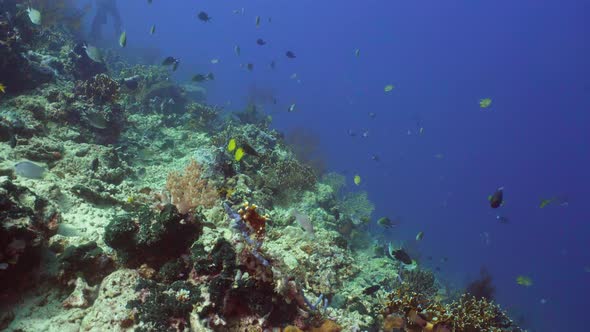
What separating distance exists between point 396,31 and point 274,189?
184797 mm

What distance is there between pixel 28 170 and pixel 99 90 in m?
5.48

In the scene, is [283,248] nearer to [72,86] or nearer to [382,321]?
[382,321]

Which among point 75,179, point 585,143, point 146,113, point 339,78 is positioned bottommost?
point 75,179

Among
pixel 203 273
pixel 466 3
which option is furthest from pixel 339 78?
pixel 203 273

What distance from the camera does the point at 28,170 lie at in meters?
5.25

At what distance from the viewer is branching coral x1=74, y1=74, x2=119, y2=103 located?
392 inches

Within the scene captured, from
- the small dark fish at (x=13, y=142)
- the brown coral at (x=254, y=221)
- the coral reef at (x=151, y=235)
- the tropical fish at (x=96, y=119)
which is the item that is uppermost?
the tropical fish at (x=96, y=119)

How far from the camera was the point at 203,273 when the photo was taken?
3.76m

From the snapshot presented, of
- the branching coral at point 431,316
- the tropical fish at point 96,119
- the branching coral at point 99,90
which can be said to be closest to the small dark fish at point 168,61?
the branching coral at point 99,90

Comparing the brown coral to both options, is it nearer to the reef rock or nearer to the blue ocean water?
the reef rock

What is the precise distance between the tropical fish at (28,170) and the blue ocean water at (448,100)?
45292mm

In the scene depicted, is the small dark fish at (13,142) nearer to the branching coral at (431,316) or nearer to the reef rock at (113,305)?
the reef rock at (113,305)

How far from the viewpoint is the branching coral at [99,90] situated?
392 inches

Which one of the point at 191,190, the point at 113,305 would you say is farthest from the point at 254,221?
the point at 191,190
